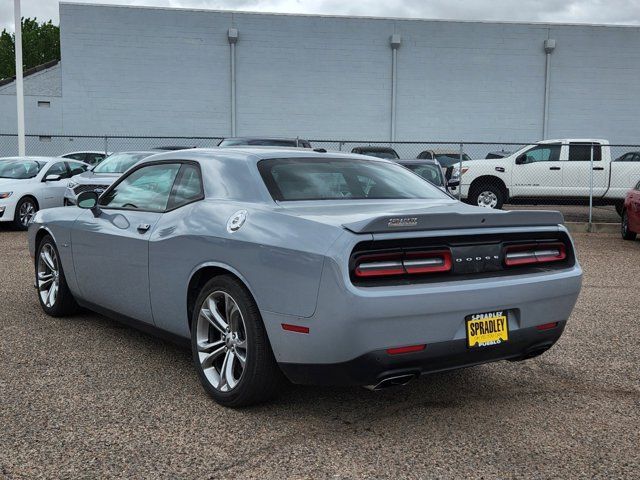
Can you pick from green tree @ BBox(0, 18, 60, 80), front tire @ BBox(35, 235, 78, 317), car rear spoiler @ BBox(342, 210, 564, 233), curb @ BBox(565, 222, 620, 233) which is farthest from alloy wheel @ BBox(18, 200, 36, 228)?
green tree @ BBox(0, 18, 60, 80)

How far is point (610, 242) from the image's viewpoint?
13484 mm

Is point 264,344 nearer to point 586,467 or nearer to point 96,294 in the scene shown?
point 586,467

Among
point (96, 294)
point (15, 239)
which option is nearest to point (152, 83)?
point (15, 239)

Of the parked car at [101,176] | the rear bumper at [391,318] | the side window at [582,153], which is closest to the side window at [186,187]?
the rear bumper at [391,318]

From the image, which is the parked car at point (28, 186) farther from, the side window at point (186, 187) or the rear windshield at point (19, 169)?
the side window at point (186, 187)

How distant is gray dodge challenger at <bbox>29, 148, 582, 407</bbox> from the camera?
11.5 ft

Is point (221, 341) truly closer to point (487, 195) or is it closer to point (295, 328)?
point (295, 328)

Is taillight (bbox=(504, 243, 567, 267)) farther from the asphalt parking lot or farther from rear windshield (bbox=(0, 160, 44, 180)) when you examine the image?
rear windshield (bbox=(0, 160, 44, 180))

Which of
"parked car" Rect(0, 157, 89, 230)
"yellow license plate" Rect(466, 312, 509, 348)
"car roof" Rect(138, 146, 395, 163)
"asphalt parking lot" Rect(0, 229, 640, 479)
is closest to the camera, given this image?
"asphalt parking lot" Rect(0, 229, 640, 479)

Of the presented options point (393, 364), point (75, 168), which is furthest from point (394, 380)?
point (75, 168)

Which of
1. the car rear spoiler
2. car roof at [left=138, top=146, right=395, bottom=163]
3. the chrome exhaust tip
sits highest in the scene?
car roof at [left=138, top=146, right=395, bottom=163]

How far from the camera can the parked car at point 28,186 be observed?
543 inches

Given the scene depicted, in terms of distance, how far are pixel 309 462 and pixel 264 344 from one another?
0.68 m

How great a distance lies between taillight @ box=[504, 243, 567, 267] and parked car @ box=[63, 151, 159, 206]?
34.1 ft
